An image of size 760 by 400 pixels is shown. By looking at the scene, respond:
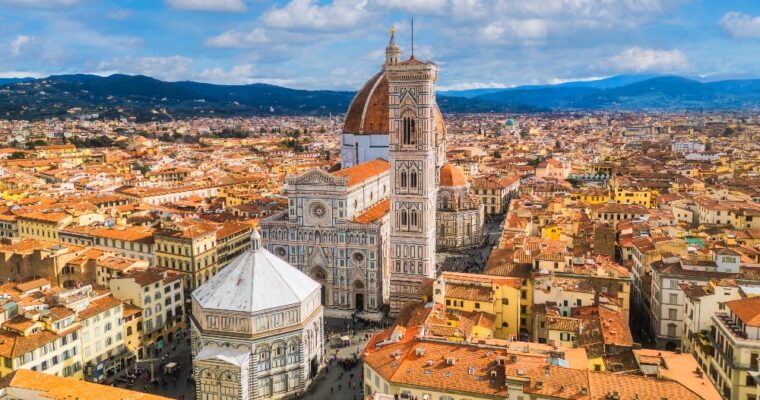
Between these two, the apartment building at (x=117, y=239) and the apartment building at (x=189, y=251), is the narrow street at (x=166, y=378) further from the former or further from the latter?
the apartment building at (x=117, y=239)

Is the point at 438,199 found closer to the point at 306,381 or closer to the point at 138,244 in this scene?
the point at 138,244

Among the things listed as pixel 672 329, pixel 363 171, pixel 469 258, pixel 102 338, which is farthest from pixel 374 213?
pixel 672 329

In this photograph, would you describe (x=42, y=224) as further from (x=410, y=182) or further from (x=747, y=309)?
(x=747, y=309)

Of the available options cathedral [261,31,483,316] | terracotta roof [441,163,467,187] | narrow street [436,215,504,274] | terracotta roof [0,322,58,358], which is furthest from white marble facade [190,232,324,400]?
terracotta roof [441,163,467,187]

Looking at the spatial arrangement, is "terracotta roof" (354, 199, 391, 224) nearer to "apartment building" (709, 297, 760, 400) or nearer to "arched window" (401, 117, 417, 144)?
"arched window" (401, 117, 417, 144)

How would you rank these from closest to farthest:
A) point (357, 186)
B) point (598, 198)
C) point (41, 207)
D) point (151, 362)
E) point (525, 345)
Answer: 1. point (525, 345)
2. point (151, 362)
3. point (357, 186)
4. point (41, 207)
5. point (598, 198)

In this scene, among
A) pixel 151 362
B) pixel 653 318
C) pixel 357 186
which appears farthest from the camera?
pixel 357 186

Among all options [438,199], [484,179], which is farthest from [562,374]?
[484,179]
